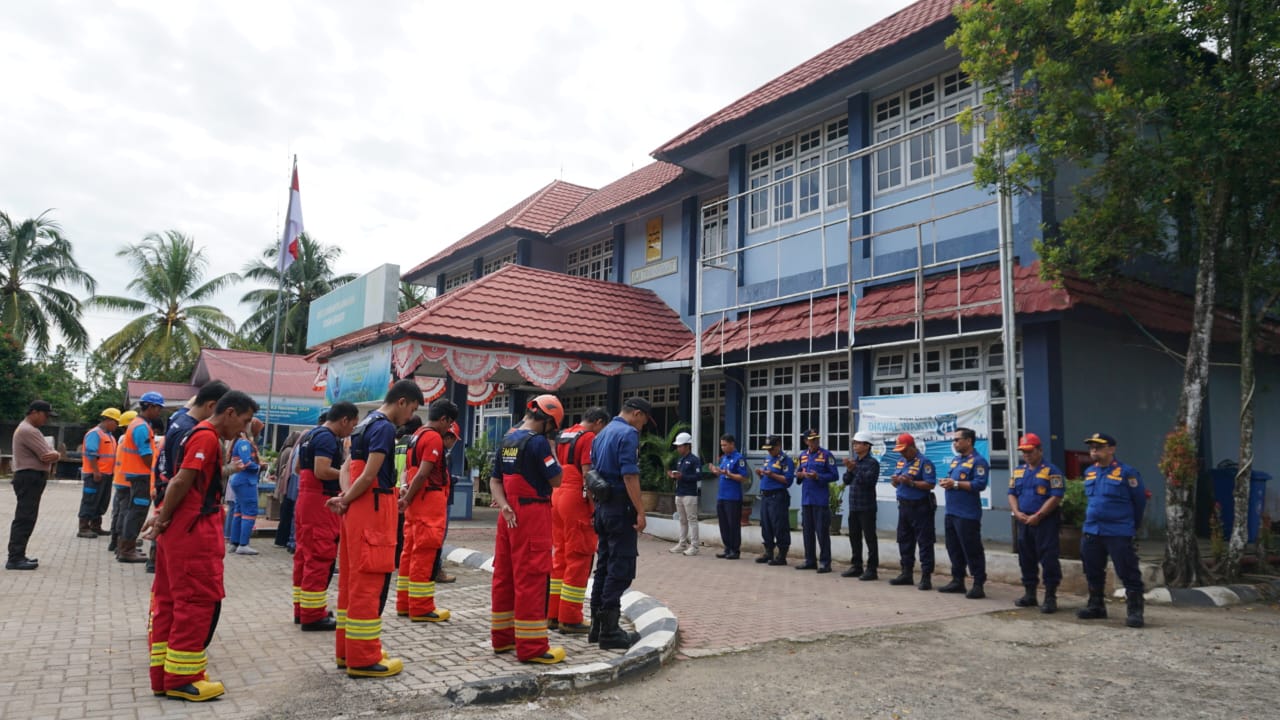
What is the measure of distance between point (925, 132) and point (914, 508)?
5.64 metres

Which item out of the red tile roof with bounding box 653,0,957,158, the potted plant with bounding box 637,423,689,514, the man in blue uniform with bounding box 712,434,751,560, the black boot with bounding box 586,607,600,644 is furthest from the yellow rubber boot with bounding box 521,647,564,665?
the red tile roof with bounding box 653,0,957,158

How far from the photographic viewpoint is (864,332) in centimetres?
1191

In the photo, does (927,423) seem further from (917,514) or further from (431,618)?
(431,618)

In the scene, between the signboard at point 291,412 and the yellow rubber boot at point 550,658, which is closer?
the yellow rubber boot at point 550,658

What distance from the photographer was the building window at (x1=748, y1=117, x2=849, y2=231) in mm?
14086

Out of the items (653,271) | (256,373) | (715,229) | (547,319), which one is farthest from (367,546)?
(256,373)

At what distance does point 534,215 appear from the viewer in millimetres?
21578

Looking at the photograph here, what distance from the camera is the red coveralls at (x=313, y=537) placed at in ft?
21.1

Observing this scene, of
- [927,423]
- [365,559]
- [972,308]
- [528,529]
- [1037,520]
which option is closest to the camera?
[365,559]

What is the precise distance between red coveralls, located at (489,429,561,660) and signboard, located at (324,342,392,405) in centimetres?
867

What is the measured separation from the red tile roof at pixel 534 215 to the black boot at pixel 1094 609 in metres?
15.6

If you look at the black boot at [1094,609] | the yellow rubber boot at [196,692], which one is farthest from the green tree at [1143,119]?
the yellow rubber boot at [196,692]

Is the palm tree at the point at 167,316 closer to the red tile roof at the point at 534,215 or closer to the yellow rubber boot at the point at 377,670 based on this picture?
the red tile roof at the point at 534,215

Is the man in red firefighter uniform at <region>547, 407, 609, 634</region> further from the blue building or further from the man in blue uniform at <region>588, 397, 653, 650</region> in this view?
the blue building
